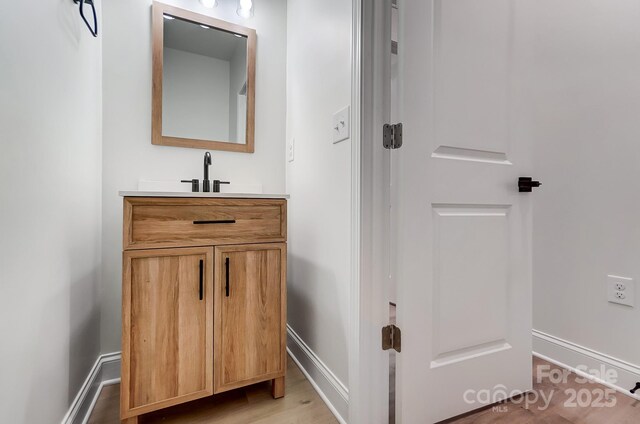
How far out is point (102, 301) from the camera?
140cm

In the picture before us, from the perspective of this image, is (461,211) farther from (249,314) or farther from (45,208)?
(45,208)

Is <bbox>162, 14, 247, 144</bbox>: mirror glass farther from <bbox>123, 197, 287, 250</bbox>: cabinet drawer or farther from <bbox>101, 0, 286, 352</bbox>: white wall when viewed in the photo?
<bbox>123, 197, 287, 250</bbox>: cabinet drawer

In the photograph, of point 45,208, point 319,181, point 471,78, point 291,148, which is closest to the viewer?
point 45,208

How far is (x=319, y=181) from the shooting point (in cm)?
137

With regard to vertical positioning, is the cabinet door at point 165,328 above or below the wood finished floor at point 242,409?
above

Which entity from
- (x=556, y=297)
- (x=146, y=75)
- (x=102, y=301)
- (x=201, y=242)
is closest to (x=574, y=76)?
(x=556, y=297)

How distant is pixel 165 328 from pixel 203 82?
130 cm

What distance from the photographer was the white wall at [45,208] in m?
0.68

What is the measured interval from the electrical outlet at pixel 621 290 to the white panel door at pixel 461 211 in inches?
17.9

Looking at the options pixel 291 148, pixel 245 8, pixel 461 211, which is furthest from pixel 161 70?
pixel 461 211

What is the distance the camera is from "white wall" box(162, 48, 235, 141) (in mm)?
1536

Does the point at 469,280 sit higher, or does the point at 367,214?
the point at 367,214

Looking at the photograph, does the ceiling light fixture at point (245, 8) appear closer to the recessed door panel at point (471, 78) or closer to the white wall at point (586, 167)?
the recessed door panel at point (471, 78)

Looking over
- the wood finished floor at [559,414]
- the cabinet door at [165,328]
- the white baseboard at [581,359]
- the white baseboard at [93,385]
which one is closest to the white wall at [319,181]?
the cabinet door at [165,328]
